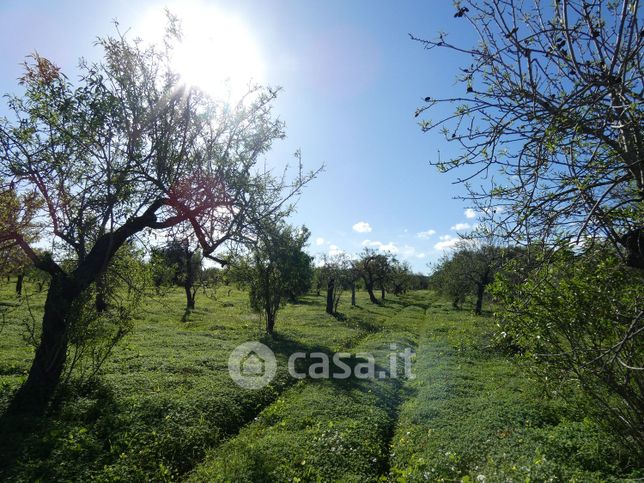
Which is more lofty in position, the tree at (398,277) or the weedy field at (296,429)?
the tree at (398,277)

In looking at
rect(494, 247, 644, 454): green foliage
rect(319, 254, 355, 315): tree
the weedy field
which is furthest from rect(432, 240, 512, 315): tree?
rect(494, 247, 644, 454): green foliage

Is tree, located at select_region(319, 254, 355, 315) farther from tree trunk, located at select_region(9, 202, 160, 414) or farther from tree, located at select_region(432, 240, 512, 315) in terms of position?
tree trunk, located at select_region(9, 202, 160, 414)

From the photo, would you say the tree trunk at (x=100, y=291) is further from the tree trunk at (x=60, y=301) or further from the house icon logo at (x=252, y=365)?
the house icon logo at (x=252, y=365)

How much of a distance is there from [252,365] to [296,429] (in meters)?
6.74

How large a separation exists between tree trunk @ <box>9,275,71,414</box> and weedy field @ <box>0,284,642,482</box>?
1.93 feet

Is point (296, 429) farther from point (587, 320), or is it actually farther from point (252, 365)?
point (587, 320)

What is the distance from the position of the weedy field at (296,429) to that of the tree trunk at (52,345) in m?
0.59

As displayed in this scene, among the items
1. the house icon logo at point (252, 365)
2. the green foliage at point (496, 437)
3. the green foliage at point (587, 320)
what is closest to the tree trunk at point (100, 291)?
the house icon logo at point (252, 365)

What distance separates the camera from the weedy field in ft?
25.8

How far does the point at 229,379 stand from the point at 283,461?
247 inches

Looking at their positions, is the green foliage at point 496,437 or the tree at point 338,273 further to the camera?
the tree at point 338,273

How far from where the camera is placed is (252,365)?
1662 cm

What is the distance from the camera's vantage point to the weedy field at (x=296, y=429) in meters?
7.86

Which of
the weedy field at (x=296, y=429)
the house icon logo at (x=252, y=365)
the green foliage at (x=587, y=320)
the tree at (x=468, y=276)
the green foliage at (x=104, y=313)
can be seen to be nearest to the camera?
the green foliage at (x=587, y=320)
